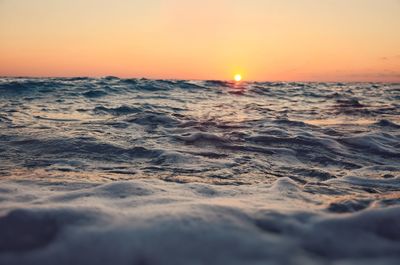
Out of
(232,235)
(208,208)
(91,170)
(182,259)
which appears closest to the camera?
(182,259)

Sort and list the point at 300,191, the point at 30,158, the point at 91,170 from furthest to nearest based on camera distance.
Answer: the point at 30,158
the point at 91,170
the point at 300,191

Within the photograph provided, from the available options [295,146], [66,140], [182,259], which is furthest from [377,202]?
[66,140]

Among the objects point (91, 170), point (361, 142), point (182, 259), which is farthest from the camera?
point (361, 142)

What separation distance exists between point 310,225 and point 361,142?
3.02 m

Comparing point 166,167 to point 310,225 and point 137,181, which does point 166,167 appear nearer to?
point 137,181

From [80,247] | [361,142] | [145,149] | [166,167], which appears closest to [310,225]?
[80,247]

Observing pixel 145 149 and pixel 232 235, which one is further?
pixel 145 149

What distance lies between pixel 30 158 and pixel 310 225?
2.57 meters

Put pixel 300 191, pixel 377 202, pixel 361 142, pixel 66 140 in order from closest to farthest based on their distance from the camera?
pixel 377 202 < pixel 300 191 < pixel 66 140 < pixel 361 142

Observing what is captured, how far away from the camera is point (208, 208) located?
186cm

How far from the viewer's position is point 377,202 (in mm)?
2064

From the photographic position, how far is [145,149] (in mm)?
3648

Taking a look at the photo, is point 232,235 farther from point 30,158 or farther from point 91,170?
point 30,158

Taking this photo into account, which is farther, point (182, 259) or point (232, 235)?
point (232, 235)
